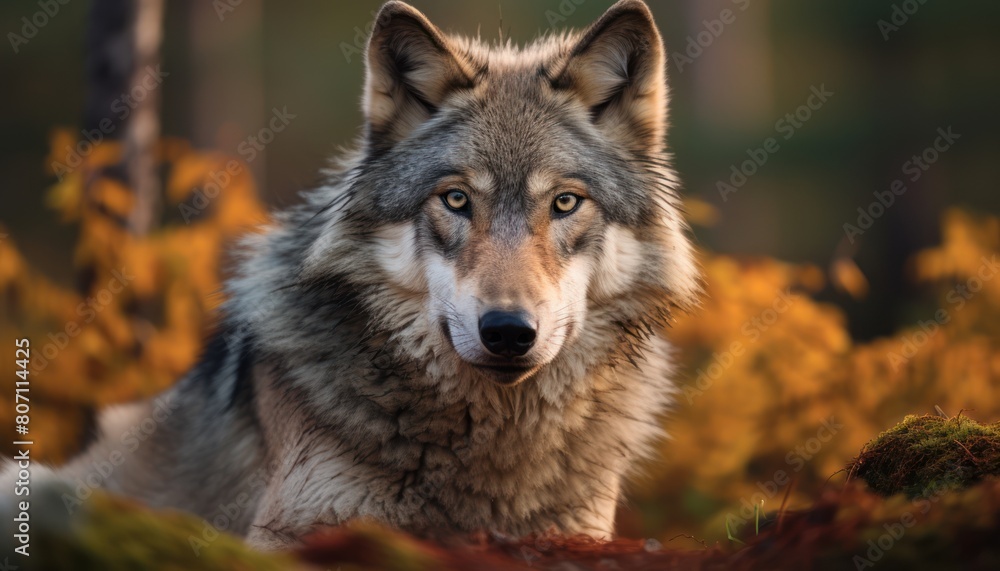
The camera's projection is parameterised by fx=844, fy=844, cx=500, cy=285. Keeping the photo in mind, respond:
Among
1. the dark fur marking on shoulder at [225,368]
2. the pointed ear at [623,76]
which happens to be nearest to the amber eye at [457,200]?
the pointed ear at [623,76]

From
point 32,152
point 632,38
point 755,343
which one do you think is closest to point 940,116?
point 755,343

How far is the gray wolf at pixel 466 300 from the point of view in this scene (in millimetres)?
3402

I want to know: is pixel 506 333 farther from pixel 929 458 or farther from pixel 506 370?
pixel 929 458

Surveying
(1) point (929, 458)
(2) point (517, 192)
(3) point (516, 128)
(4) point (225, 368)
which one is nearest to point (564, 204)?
(2) point (517, 192)

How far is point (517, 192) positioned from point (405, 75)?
2.77 ft

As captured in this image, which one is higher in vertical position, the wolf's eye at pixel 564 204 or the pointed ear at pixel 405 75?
the pointed ear at pixel 405 75

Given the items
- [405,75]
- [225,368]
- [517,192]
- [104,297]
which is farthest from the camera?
[104,297]

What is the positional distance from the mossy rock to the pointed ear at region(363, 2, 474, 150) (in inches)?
88.9

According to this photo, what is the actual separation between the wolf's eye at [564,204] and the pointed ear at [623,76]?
0.56 m

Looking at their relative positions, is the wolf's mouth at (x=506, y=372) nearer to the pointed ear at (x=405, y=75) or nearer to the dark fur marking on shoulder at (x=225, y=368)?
the pointed ear at (x=405, y=75)

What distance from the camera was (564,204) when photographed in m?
3.52

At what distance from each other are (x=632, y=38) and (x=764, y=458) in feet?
11.3

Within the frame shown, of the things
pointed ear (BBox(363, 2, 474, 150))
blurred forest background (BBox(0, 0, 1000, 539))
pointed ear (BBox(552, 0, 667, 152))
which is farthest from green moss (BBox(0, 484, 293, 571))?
pointed ear (BBox(552, 0, 667, 152))

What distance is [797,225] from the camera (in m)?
13.6
